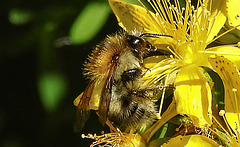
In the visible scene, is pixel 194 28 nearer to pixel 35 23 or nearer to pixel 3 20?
pixel 35 23

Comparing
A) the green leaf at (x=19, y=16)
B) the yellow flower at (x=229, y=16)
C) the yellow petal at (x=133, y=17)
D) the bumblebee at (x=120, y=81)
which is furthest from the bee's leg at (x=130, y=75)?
the green leaf at (x=19, y=16)

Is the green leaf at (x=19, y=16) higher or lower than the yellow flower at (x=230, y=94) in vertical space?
higher

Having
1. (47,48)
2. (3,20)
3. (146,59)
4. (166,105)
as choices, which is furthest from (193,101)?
Answer: (3,20)

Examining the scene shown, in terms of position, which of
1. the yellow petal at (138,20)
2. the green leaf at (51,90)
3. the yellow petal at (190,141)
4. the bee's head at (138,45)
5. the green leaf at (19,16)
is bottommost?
the yellow petal at (190,141)

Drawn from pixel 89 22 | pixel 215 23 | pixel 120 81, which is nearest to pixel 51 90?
pixel 89 22

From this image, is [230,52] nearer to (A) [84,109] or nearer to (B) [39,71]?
(A) [84,109]

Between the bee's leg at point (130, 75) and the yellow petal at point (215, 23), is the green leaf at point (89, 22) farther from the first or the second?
the yellow petal at point (215, 23)

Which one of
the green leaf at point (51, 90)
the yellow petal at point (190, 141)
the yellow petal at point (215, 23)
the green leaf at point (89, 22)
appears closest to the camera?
the yellow petal at point (190, 141)
